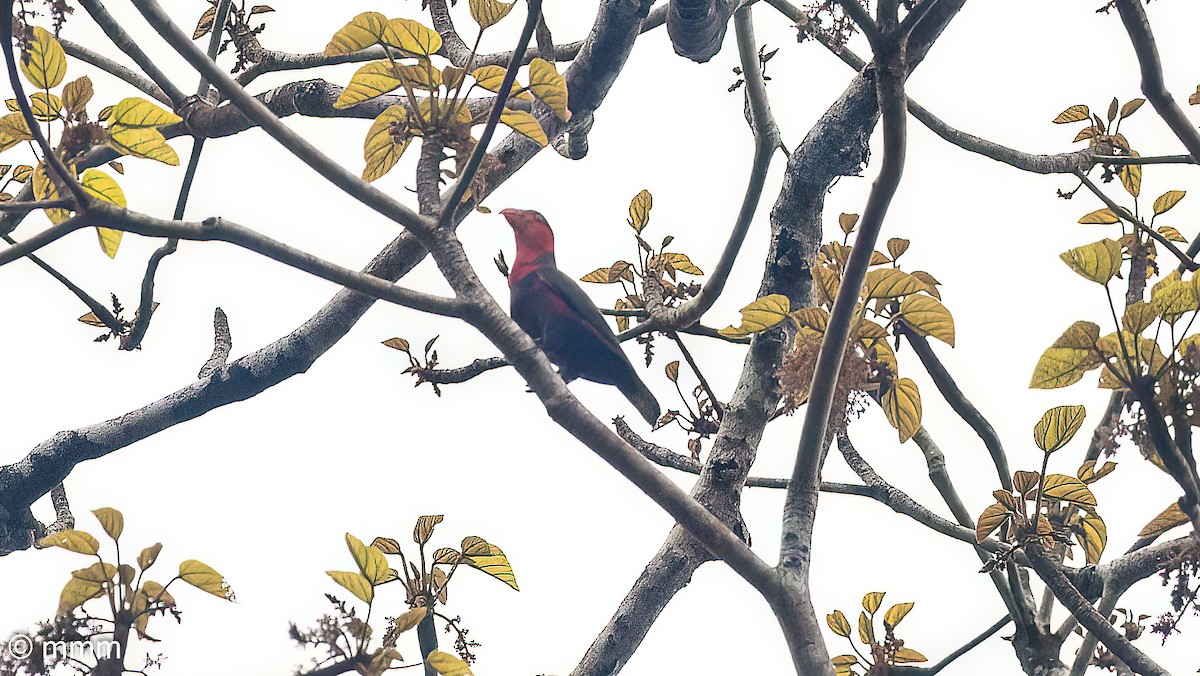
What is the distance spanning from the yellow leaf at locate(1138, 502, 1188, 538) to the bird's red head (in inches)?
70.7

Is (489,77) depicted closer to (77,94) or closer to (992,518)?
(77,94)

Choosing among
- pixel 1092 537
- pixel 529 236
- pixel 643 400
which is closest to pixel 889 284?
pixel 1092 537

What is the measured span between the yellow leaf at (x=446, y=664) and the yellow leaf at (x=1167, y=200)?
174cm

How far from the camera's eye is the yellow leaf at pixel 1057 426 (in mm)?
1700

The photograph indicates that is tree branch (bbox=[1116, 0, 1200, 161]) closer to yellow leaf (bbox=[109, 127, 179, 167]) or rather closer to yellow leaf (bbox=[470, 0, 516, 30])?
yellow leaf (bbox=[470, 0, 516, 30])

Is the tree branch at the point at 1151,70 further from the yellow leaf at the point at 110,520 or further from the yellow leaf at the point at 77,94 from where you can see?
the yellow leaf at the point at 110,520

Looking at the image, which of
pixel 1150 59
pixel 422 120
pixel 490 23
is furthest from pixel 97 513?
pixel 1150 59

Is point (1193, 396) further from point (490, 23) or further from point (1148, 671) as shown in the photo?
point (490, 23)

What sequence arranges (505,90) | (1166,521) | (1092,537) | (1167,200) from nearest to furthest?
(505,90)
(1166,521)
(1092,537)
(1167,200)

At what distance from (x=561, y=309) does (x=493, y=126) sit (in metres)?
1.61

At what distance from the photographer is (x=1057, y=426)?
5.64 ft

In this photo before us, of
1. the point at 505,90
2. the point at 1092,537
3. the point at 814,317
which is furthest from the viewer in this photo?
the point at 1092,537

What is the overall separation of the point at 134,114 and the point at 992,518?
62.0 inches

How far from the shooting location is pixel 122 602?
4.43 ft
